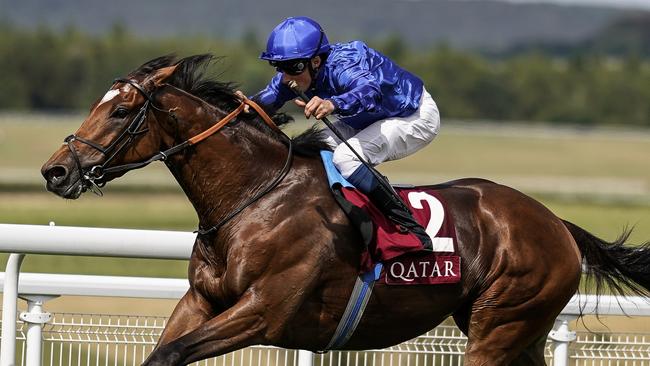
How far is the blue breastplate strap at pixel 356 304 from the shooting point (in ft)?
15.1

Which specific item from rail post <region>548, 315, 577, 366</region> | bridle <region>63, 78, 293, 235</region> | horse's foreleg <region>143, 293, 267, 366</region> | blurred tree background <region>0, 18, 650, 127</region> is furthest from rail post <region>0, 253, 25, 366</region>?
blurred tree background <region>0, 18, 650, 127</region>

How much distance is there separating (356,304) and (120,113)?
1178 mm

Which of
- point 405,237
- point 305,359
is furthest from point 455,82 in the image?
point 405,237

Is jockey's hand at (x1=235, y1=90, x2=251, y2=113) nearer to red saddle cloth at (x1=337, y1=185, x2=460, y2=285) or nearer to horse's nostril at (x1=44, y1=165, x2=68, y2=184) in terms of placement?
red saddle cloth at (x1=337, y1=185, x2=460, y2=285)

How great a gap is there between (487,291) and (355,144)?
2.89 ft

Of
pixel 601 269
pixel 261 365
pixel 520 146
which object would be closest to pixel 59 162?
pixel 261 365

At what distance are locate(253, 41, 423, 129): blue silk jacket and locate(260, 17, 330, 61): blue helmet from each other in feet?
0.40

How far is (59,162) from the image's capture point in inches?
168

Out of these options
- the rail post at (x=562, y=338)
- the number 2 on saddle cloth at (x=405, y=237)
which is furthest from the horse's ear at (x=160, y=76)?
the rail post at (x=562, y=338)

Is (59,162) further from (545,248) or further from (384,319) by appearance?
(545,248)

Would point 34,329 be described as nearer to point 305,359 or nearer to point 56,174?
point 56,174

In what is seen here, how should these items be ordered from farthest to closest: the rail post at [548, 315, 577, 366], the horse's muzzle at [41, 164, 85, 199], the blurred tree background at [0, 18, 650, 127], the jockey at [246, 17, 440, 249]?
1. the blurred tree background at [0, 18, 650, 127]
2. the rail post at [548, 315, 577, 366]
3. the jockey at [246, 17, 440, 249]
4. the horse's muzzle at [41, 164, 85, 199]

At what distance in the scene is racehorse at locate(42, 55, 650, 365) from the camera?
4.36 m

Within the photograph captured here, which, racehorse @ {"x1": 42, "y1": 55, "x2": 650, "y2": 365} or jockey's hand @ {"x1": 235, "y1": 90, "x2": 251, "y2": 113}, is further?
jockey's hand @ {"x1": 235, "y1": 90, "x2": 251, "y2": 113}
